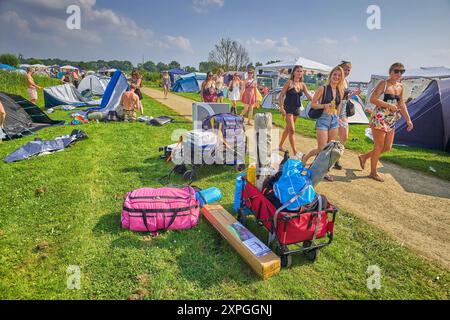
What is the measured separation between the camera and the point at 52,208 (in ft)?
13.5

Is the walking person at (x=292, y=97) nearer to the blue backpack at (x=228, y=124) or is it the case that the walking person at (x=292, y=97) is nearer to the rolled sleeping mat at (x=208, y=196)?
the blue backpack at (x=228, y=124)

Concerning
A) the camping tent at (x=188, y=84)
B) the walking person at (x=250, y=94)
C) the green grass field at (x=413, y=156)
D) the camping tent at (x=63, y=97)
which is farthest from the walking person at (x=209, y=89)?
the camping tent at (x=188, y=84)

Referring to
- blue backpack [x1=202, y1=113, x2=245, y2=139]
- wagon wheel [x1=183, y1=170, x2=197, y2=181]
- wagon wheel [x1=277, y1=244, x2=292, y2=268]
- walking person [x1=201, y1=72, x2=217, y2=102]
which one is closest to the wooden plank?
wagon wheel [x1=277, y1=244, x2=292, y2=268]

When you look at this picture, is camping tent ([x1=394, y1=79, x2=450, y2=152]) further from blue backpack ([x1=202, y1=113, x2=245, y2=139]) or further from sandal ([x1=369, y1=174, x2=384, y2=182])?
blue backpack ([x1=202, y1=113, x2=245, y2=139])

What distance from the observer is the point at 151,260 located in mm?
3066

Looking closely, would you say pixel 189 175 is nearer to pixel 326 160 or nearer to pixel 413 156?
pixel 326 160

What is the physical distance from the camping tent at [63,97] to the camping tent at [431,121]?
15.6 metres

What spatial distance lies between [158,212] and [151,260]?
2.18ft

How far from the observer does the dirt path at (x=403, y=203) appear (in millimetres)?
3660

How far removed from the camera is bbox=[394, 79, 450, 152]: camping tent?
8250 mm

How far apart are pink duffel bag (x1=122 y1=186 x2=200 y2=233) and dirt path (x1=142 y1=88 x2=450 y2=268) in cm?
264

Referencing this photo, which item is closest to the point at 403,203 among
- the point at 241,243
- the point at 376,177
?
the point at 376,177

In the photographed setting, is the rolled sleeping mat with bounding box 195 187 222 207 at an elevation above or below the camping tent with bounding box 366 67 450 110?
below
